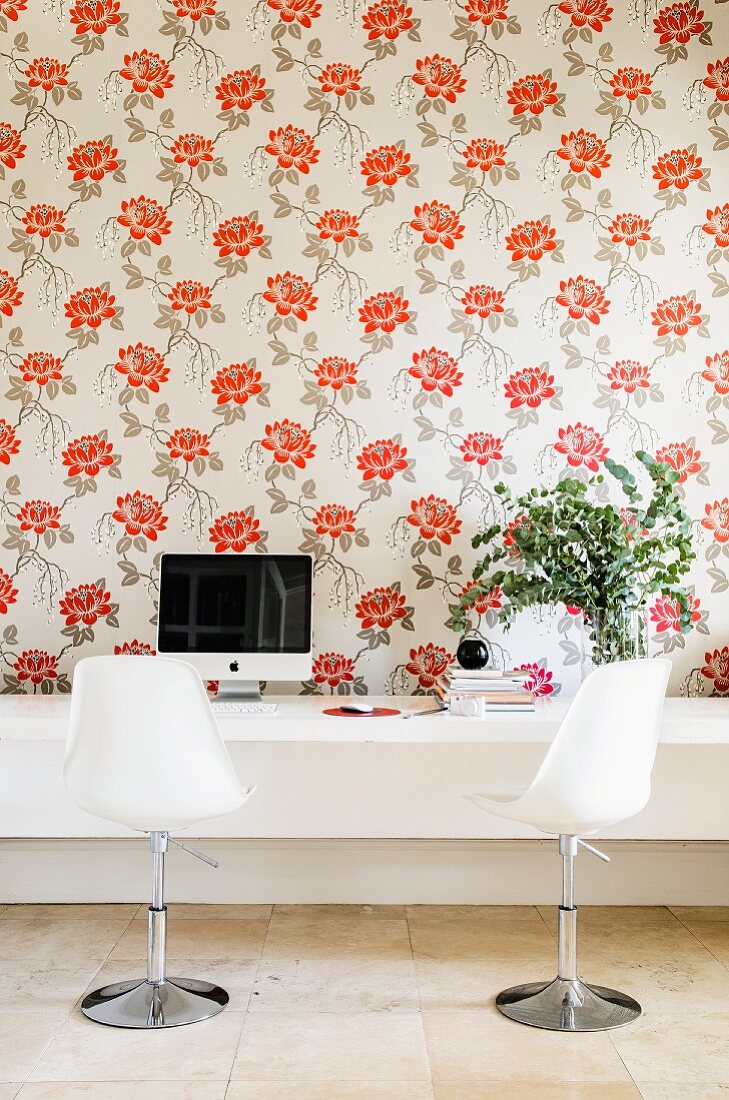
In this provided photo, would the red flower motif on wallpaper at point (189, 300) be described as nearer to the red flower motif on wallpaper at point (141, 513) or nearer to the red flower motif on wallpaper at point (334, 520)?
the red flower motif on wallpaper at point (141, 513)

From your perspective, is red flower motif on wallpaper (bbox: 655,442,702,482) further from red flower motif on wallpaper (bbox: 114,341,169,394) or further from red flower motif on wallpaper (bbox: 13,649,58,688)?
red flower motif on wallpaper (bbox: 13,649,58,688)

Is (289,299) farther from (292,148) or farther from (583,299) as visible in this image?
(583,299)

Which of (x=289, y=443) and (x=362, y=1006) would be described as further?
(x=289, y=443)

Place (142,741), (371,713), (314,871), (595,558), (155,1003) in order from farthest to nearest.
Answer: (314,871) < (595,558) < (371,713) < (155,1003) < (142,741)

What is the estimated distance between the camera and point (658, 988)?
2.51 metres

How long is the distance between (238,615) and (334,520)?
1.57 ft

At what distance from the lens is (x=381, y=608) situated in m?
3.19

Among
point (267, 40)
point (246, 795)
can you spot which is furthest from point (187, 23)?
point (246, 795)

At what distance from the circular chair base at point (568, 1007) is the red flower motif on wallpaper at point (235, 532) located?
4.95ft

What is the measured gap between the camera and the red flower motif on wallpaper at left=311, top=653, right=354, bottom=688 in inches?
125

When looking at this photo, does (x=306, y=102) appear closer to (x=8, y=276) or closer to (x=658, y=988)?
(x=8, y=276)

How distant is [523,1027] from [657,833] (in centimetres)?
86

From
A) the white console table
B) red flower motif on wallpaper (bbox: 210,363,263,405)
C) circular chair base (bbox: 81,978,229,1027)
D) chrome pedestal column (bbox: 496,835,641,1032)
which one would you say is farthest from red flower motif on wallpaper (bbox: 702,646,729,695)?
circular chair base (bbox: 81,978,229,1027)

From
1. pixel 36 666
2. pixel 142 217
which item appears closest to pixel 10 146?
pixel 142 217
